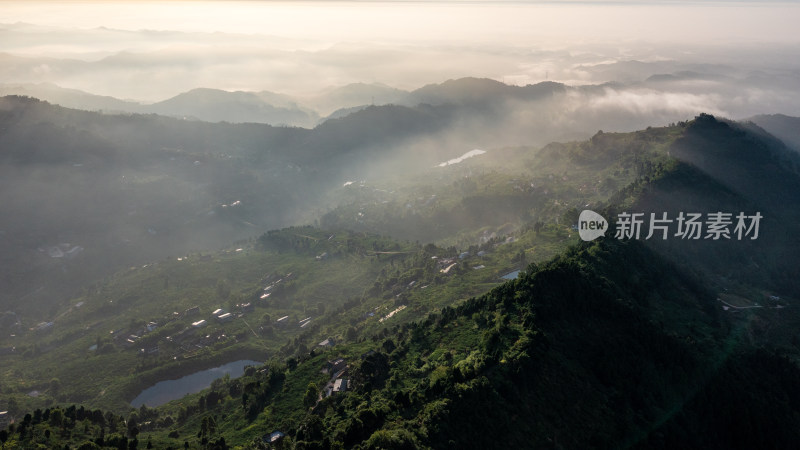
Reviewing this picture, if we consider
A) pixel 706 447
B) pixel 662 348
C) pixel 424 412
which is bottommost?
pixel 706 447

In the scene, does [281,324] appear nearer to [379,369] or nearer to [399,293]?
[399,293]

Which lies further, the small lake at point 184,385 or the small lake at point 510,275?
the small lake at point 510,275

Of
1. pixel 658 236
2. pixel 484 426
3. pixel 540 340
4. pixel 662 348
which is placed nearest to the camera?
pixel 484 426

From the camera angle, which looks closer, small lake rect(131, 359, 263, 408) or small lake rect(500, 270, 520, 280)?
small lake rect(131, 359, 263, 408)

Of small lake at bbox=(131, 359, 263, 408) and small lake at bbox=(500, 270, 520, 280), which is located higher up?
small lake at bbox=(500, 270, 520, 280)

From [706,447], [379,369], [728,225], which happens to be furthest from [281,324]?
[728,225]

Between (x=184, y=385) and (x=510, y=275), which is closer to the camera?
(x=510, y=275)

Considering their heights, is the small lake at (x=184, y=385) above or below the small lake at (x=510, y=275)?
below

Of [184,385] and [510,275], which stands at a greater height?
[510,275]
